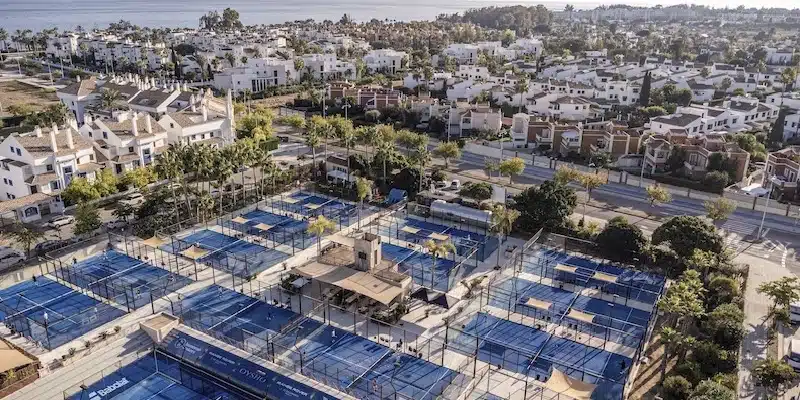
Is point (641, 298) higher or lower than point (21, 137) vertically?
lower

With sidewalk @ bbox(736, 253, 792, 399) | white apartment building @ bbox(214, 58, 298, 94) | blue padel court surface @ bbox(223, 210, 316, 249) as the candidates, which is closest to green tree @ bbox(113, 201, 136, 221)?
blue padel court surface @ bbox(223, 210, 316, 249)

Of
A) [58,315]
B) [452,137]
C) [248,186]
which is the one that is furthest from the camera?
[452,137]

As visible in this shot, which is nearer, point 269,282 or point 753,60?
point 269,282

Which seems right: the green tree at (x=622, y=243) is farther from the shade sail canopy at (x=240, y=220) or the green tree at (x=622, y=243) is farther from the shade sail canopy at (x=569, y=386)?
the shade sail canopy at (x=240, y=220)

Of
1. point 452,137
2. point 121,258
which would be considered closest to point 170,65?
point 452,137

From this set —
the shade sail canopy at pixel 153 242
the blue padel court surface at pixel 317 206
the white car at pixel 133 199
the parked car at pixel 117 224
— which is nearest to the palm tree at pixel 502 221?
the blue padel court surface at pixel 317 206

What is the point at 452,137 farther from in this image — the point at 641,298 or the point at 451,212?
the point at 641,298
